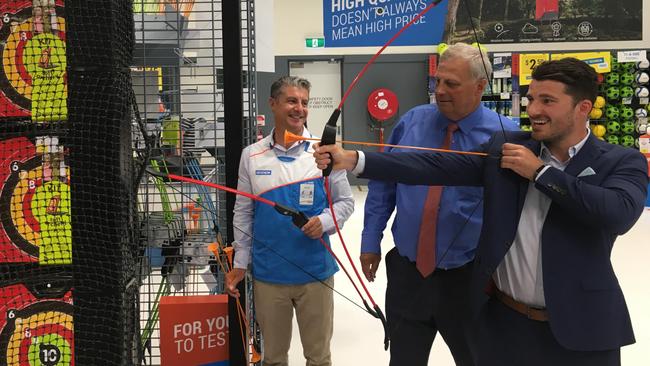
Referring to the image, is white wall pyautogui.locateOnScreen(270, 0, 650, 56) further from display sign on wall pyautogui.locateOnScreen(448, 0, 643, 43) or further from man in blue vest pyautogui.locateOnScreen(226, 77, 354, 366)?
man in blue vest pyautogui.locateOnScreen(226, 77, 354, 366)

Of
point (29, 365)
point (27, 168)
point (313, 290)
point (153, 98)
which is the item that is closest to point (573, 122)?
point (313, 290)

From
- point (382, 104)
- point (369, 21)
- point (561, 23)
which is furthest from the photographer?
point (382, 104)

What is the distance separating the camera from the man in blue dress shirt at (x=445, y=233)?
1945 millimetres

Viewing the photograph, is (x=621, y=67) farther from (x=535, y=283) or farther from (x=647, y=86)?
(x=535, y=283)

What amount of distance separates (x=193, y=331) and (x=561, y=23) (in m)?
10.7

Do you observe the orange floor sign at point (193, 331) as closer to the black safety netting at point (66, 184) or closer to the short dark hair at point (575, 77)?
the black safety netting at point (66, 184)

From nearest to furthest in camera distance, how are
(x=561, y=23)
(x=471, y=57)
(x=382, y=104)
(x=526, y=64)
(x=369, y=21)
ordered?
(x=369, y=21)
(x=471, y=57)
(x=526, y=64)
(x=561, y=23)
(x=382, y=104)

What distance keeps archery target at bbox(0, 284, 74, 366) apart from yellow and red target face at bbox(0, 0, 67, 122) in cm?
48

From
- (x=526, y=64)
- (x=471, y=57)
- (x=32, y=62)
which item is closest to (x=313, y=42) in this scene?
(x=526, y=64)

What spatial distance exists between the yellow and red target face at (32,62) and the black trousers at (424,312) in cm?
121

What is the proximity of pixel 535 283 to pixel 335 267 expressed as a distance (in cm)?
105

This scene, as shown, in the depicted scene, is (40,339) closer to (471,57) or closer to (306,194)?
(306,194)

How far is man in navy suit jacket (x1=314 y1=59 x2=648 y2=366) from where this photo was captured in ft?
4.74

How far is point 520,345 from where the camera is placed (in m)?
1.57
